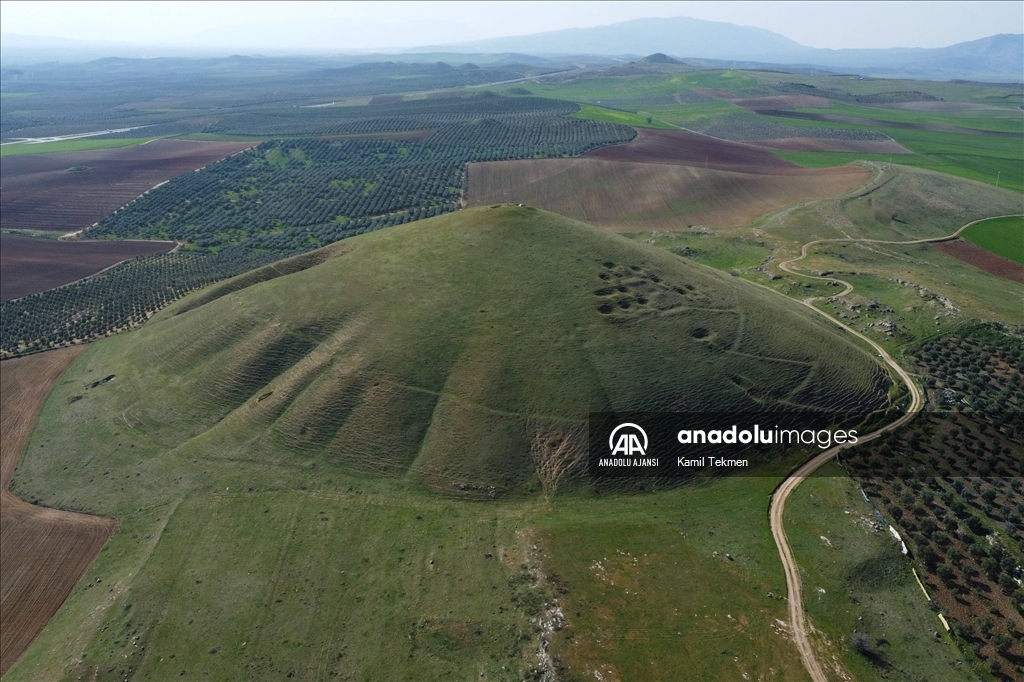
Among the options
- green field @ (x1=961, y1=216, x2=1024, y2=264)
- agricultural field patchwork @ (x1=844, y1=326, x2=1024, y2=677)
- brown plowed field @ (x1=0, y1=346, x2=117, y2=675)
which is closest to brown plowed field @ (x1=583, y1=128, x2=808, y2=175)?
green field @ (x1=961, y1=216, x2=1024, y2=264)

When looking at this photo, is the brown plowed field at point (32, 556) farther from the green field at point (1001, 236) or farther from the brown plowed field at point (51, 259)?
the green field at point (1001, 236)

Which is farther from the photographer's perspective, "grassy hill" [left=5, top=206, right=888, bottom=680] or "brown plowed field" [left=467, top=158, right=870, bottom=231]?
"brown plowed field" [left=467, top=158, right=870, bottom=231]

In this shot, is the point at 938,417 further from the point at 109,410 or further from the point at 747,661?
the point at 109,410

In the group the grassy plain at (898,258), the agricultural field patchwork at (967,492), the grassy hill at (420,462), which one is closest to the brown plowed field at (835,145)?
the grassy plain at (898,258)

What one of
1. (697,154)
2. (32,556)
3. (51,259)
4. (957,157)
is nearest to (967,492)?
(32,556)

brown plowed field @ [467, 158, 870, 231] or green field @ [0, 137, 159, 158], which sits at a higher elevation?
green field @ [0, 137, 159, 158]

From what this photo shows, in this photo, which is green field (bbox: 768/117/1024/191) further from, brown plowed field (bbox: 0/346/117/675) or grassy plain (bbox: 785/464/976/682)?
brown plowed field (bbox: 0/346/117/675)
